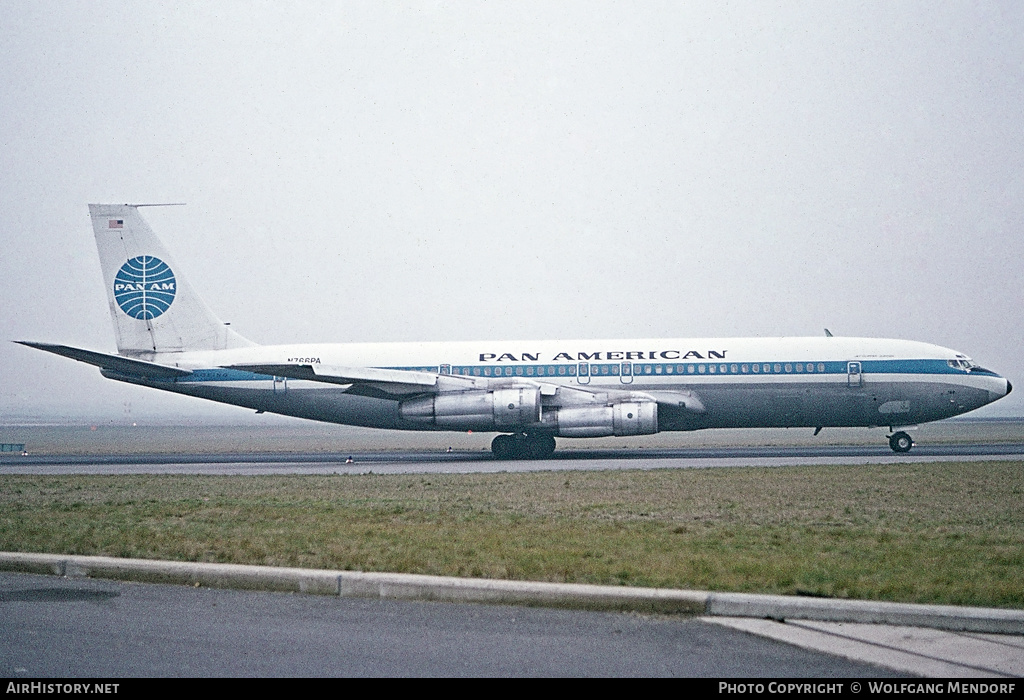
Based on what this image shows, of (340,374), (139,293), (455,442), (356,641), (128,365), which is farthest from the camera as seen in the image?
(455,442)

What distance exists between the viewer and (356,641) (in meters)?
6.12

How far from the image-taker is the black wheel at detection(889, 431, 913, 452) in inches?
1111

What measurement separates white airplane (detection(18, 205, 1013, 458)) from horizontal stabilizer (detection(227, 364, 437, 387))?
0.05 meters

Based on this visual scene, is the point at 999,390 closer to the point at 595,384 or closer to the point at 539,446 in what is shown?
A: the point at 595,384

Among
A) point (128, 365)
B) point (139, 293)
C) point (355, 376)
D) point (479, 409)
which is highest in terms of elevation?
point (139, 293)

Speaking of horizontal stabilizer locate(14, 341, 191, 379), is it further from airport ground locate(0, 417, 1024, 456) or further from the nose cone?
the nose cone

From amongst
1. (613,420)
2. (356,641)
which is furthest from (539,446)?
(356,641)

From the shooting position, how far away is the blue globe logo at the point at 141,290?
3178 centimetres

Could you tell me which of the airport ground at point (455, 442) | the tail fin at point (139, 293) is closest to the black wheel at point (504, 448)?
the airport ground at point (455, 442)

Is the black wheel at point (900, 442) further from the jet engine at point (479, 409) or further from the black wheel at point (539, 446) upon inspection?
the jet engine at point (479, 409)

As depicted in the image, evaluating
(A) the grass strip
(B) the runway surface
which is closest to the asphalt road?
(A) the grass strip

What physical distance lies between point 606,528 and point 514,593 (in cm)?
379
